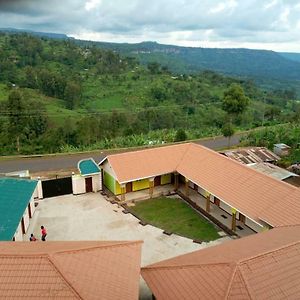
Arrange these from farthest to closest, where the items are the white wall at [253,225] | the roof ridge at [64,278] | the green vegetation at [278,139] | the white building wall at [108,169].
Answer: the green vegetation at [278,139] → the white building wall at [108,169] → the white wall at [253,225] → the roof ridge at [64,278]

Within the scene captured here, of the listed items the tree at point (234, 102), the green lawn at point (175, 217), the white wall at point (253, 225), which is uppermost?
the tree at point (234, 102)

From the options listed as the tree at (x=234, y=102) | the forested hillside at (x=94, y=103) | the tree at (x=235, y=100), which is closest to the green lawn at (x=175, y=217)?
the tree at (x=234, y=102)

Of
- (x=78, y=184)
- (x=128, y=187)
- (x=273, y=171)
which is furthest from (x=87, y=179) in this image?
(x=273, y=171)

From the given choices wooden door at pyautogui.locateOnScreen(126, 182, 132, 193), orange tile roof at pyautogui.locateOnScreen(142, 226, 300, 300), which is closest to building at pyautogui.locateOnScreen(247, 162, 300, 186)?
wooden door at pyautogui.locateOnScreen(126, 182, 132, 193)

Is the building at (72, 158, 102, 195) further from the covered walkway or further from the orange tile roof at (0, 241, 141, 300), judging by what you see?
the orange tile roof at (0, 241, 141, 300)

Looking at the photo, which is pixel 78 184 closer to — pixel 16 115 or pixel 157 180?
pixel 157 180

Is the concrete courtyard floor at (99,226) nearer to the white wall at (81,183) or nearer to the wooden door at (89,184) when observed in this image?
the white wall at (81,183)
